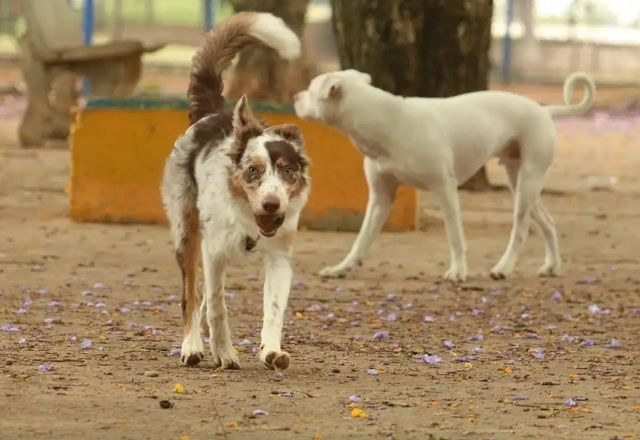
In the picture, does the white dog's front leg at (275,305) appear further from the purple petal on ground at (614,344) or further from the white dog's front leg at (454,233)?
the white dog's front leg at (454,233)

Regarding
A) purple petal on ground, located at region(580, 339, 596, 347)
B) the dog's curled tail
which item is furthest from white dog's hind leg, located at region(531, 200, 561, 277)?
the dog's curled tail

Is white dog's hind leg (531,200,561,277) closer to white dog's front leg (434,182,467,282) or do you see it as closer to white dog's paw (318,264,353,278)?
white dog's front leg (434,182,467,282)

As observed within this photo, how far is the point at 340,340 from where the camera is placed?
25.5 feet

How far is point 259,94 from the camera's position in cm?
1862

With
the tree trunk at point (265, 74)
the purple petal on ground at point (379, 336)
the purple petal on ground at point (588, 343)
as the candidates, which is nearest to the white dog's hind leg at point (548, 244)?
the purple petal on ground at point (588, 343)

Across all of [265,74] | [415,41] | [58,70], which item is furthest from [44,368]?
[265,74]

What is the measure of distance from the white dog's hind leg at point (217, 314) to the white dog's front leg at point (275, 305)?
0.22 m

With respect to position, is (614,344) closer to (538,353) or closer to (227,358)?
(538,353)

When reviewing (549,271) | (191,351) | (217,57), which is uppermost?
(217,57)

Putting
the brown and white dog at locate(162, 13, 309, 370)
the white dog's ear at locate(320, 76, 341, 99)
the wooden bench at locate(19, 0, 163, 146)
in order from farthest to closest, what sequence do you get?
the wooden bench at locate(19, 0, 163, 146) → the white dog's ear at locate(320, 76, 341, 99) → the brown and white dog at locate(162, 13, 309, 370)

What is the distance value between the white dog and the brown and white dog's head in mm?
3056

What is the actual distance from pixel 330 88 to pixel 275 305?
326 centimetres

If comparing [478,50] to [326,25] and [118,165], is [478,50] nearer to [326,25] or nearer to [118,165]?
[118,165]

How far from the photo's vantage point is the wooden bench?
17406 millimetres
